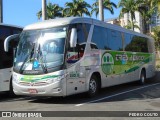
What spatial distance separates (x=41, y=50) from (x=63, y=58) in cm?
93

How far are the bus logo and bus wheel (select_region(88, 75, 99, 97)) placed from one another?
83 centimetres

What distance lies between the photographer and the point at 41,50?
43.3ft

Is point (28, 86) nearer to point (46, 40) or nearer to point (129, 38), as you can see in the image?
point (46, 40)

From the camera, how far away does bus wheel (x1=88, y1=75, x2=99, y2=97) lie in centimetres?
1460

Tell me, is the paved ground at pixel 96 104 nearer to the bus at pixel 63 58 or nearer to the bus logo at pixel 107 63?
the bus at pixel 63 58

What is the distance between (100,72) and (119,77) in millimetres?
2428

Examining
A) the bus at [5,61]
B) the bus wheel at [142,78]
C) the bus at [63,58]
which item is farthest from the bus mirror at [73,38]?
the bus wheel at [142,78]

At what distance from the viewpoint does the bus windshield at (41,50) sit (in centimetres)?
1291

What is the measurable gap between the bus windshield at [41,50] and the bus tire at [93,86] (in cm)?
233

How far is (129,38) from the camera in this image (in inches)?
773

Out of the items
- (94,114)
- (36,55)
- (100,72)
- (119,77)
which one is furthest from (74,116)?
(119,77)

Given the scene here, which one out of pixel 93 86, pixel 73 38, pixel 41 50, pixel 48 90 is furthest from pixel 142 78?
pixel 48 90

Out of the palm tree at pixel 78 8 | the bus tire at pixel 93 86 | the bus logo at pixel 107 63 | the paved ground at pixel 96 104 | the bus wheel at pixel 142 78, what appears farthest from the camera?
the palm tree at pixel 78 8

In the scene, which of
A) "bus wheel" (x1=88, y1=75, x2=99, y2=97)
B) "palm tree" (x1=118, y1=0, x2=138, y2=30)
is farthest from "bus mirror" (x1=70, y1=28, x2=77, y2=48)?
"palm tree" (x1=118, y1=0, x2=138, y2=30)
